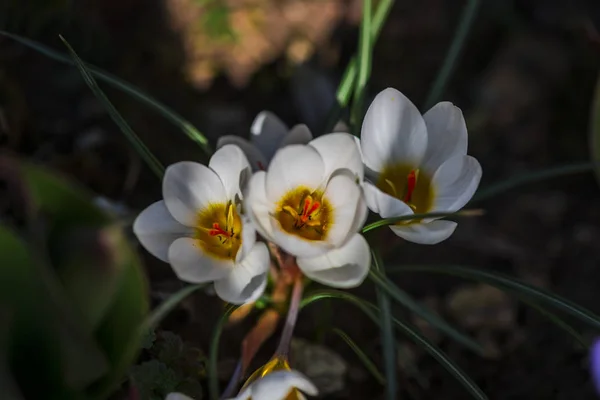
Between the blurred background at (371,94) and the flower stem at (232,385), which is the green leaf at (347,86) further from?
the flower stem at (232,385)

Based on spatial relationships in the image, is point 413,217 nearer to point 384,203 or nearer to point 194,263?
point 384,203

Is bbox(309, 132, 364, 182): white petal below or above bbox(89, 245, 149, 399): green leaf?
above

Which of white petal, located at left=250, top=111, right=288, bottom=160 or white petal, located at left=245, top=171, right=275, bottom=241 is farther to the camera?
white petal, located at left=250, top=111, right=288, bottom=160

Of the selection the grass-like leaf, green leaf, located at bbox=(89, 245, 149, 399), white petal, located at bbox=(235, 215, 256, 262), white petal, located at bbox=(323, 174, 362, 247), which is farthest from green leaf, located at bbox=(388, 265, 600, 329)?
green leaf, located at bbox=(89, 245, 149, 399)

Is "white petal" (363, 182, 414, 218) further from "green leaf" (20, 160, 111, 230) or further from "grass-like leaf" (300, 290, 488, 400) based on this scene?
"green leaf" (20, 160, 111, 230)

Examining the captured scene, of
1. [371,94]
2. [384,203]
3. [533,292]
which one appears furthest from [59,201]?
[371,94]

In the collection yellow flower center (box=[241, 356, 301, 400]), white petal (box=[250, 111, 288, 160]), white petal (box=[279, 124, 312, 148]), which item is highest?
white petal (box=[279, 124, 312, 148])
